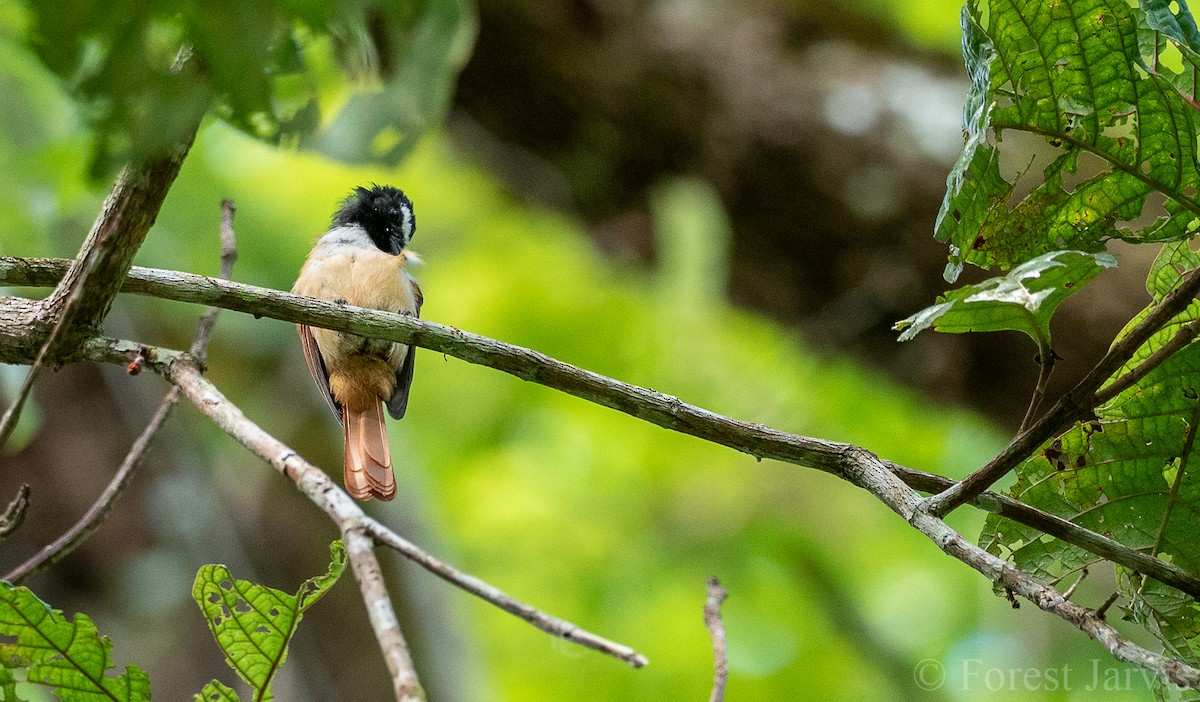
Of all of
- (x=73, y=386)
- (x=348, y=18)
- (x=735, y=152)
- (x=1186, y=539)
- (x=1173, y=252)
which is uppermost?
(x=735, y=152)

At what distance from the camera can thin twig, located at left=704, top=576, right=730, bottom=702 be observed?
77.6 inches

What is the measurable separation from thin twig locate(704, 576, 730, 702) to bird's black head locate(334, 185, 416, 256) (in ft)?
8.71

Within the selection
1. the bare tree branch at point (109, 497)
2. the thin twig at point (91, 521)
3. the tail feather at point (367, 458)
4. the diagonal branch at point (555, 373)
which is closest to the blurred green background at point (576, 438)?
the tail feather at point (367, 458)

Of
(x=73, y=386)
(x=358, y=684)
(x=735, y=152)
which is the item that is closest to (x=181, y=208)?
(x=73, y=386)

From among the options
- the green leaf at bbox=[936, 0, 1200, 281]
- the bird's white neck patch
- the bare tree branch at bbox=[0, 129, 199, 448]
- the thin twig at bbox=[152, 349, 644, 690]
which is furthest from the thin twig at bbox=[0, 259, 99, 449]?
the bird's white neck patch

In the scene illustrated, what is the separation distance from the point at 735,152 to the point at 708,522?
7.22 ft

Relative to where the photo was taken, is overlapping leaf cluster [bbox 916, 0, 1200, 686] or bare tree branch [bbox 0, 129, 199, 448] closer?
bare tree branch [bbox 0, 129, 199, 448]

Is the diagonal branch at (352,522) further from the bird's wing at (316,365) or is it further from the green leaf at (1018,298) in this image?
the bird's wing at (316,365)

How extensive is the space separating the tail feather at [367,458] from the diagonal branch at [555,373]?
1072 mm

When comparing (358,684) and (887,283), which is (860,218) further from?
(358,684)

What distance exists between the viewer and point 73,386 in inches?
194

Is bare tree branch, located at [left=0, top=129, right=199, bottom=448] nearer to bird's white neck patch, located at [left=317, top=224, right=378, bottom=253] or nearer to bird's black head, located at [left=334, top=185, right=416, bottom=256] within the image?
bird's white neck patch, located at [left=317, top=224, right=378, bottom=253]

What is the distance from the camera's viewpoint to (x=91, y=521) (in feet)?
7.00

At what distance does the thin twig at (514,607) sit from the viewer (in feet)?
4.39
